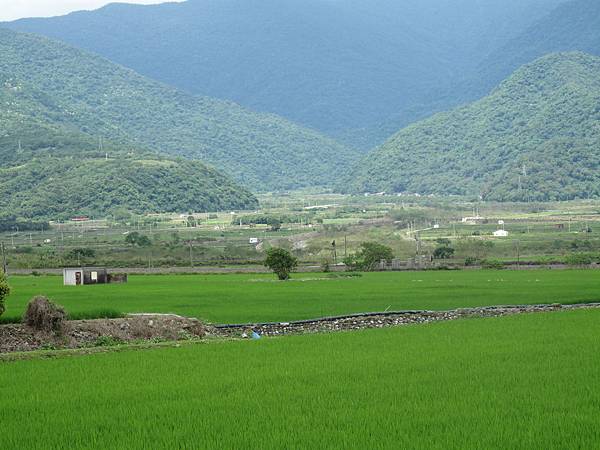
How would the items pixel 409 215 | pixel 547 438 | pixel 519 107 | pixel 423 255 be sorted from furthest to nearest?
pixel 519 107 < pixel 409 215 < pixel 423 255 < pixel 547 438

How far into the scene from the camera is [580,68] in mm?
179500

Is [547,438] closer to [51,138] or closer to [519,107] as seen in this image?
[51,138]

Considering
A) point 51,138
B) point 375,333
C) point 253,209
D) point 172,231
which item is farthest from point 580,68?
point 375,333

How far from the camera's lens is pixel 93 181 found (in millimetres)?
119938

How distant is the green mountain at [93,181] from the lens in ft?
377

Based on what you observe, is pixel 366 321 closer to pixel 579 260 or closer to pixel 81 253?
pixel 579 260

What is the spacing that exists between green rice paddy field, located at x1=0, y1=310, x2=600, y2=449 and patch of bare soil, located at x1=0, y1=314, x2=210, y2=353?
335 cm

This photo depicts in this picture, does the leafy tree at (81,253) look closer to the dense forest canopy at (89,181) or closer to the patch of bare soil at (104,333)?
the dense forest canopy at (89,181)

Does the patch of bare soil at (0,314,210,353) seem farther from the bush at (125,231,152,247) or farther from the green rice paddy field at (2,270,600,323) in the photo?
the bush at (125,231,152,247)

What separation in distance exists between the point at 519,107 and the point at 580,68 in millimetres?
11405

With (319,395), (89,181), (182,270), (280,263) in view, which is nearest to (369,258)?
(182,270)

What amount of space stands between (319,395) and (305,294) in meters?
21.4

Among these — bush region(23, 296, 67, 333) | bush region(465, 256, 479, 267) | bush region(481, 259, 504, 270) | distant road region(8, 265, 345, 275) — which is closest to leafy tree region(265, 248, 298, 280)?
distant road region(8, 265, 345, 275)

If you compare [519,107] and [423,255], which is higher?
[519,107]
